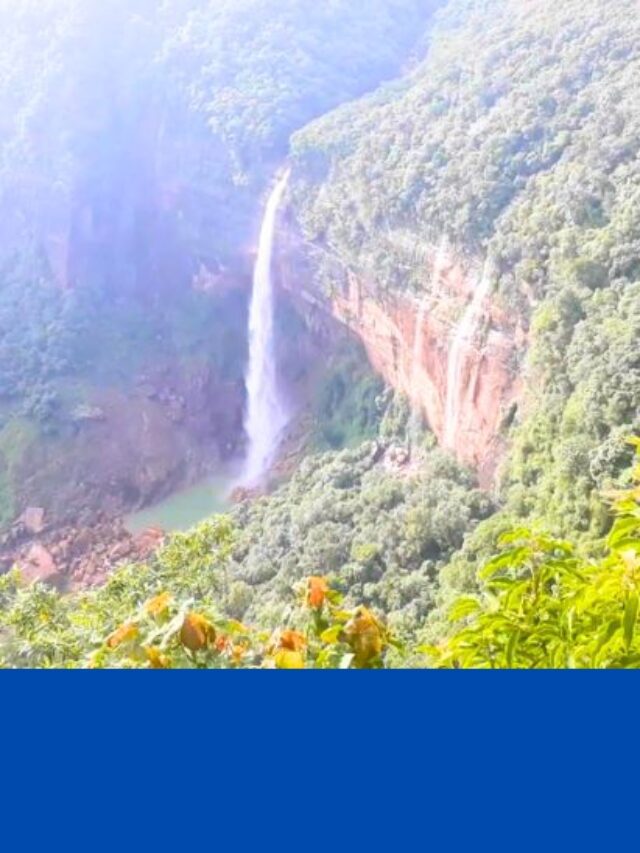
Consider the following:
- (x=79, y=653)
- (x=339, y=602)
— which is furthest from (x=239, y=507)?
(x=339, y=602)

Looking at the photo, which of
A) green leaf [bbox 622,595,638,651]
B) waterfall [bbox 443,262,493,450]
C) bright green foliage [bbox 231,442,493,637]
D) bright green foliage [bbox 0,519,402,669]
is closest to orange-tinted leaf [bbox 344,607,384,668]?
bright green foliage [bbox 0,519,402,669]

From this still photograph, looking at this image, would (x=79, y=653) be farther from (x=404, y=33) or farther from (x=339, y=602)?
(x=404, y=33)

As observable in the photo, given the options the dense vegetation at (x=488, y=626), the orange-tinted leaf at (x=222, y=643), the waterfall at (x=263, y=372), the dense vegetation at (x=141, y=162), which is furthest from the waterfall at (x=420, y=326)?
the orange-tinted leaf at (x=222, y=643)

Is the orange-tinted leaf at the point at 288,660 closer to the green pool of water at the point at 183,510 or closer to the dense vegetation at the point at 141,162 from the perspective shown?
the green pool of water at the point at 183,510

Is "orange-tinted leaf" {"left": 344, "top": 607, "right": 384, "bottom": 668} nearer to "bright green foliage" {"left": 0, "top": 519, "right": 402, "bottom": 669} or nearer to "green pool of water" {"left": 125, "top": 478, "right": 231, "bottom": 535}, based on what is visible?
"bright green foliage" {"left": 0, "top": 519, "right": 402, "bottom": 669}

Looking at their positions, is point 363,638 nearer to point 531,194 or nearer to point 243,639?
point 243,639

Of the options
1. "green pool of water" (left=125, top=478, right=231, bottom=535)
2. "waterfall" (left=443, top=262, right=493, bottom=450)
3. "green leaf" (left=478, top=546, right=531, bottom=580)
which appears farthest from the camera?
"waterfall" (left=443, top=262, right=493, bottom=450)
